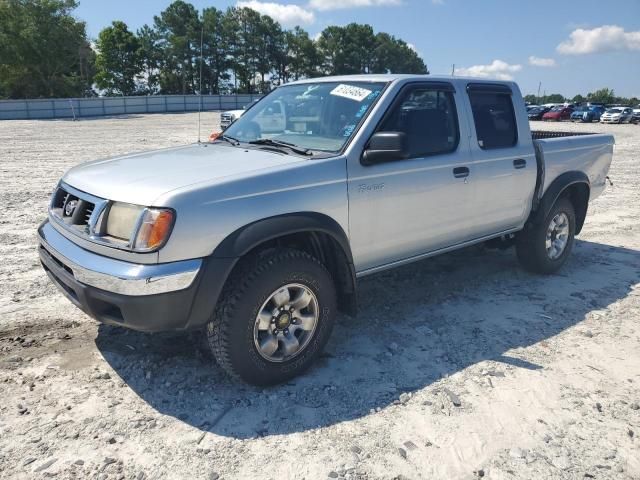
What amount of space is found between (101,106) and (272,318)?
41.4 m

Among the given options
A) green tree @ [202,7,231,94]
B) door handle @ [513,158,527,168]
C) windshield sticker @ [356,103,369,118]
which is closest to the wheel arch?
windshield sticker @ [356,103,369,118]

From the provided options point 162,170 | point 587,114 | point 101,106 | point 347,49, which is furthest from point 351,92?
point 347,49

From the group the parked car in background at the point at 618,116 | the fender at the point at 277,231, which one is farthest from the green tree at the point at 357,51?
the fender at the point at 277,231

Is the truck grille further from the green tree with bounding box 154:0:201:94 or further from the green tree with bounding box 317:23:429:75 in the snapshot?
the green tree with bounding box 317:23:429:75

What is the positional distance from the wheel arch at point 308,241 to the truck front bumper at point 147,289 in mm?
129

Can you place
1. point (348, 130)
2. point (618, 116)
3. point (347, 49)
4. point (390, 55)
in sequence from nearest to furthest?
point (348, 130), point (618, 116), point (347, 49), point (390, 55)

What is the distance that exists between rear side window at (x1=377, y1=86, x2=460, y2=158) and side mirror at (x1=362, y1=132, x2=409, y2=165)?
0.27m

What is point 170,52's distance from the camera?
66.1m

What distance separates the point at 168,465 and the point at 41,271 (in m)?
3.32

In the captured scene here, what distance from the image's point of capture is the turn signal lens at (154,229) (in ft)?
8.98

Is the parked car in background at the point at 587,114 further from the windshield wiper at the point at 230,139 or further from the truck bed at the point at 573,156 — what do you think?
the windshield wiper at the point at 230,139

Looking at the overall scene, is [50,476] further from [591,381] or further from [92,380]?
[591,381]

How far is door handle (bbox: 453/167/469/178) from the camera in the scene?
4160 millimetres

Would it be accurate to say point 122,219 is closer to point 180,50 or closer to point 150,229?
point 150,229
